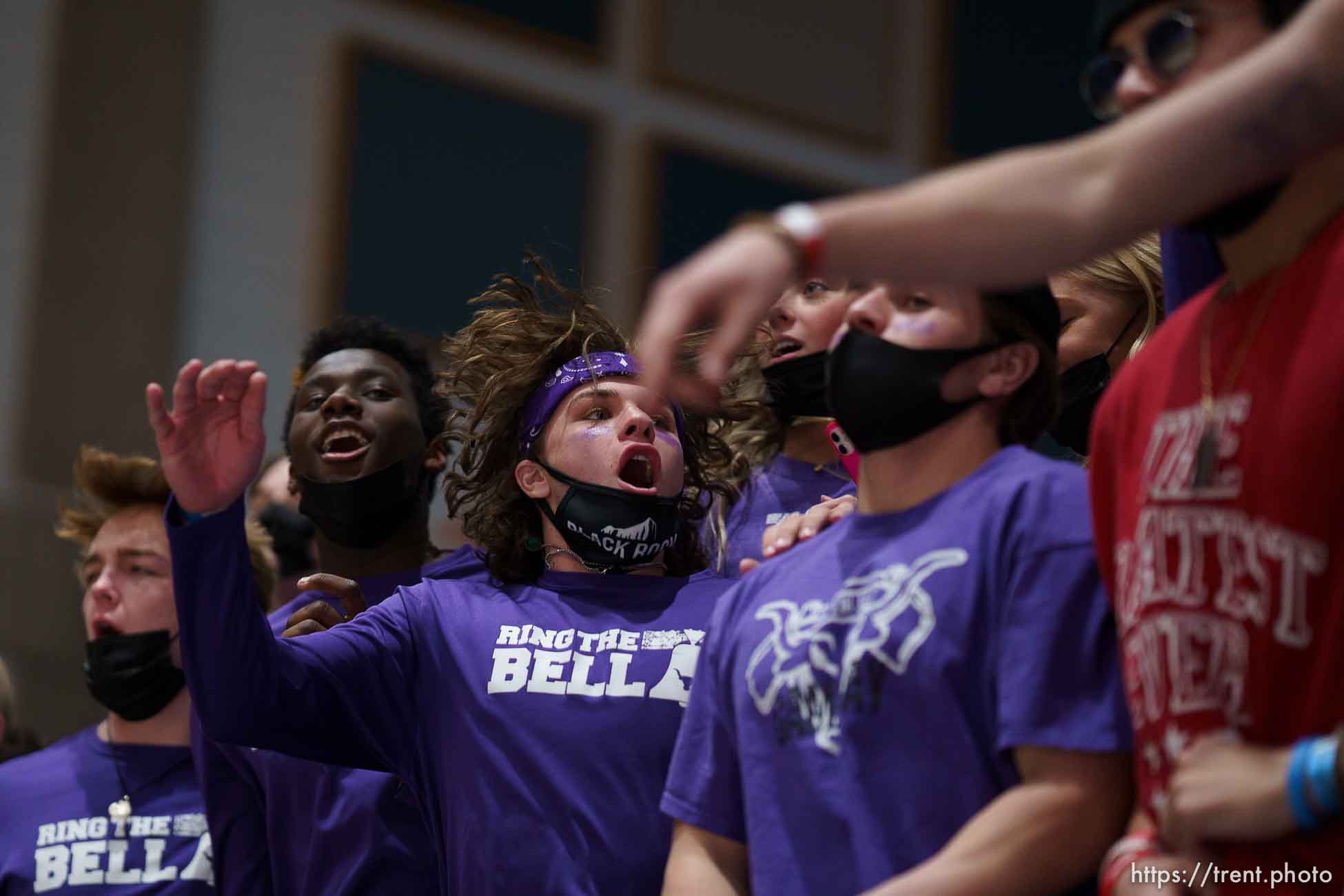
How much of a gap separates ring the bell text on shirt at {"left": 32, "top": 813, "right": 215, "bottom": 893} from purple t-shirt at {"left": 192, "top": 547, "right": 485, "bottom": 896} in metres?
0.17

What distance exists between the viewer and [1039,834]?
1576 millimetres

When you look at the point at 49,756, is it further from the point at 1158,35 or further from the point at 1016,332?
the point at 1158,35

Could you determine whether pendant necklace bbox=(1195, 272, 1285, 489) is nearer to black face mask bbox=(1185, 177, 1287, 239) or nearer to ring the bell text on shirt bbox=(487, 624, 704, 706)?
black face mask bbox=(1185, 177, 1287, 239)

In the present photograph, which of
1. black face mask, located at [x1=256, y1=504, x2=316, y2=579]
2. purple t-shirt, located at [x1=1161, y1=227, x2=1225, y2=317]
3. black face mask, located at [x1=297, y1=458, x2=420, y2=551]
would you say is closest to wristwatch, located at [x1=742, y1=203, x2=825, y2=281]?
purple t-shirt, located at [x1=1161, y1=227, x2=1225, y2=317]

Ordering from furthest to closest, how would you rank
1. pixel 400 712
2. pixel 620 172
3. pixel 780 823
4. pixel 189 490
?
1. pixel 620 172
2. pixel 400 712
3. pixel 189 490
4. pixel 780 823

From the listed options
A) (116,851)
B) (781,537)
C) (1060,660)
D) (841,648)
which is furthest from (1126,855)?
(116,851)

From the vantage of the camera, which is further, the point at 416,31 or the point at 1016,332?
the point at 416,31

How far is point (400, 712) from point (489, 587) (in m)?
0.27

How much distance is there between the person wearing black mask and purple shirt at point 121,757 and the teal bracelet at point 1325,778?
8.55 feet

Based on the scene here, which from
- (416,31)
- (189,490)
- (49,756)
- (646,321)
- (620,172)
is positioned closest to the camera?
(646,321)

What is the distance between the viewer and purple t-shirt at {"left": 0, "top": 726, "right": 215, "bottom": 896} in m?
3.37

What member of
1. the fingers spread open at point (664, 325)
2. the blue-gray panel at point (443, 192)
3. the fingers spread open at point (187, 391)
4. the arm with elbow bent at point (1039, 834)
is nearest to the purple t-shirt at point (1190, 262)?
the arm with elbow bent at point (1039, 834)

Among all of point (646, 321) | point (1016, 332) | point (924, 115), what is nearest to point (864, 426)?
point (1016, 332)

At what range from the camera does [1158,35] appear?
4.77 feet
